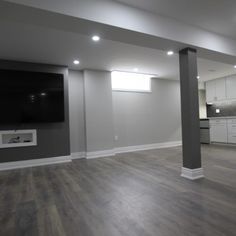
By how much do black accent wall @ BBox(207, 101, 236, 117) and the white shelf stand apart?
693 centimetres

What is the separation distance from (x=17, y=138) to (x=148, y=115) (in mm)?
4008

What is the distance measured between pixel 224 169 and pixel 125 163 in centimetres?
205

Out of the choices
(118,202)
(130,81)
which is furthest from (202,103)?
(118,202)

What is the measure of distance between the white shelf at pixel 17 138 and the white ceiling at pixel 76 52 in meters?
1.67

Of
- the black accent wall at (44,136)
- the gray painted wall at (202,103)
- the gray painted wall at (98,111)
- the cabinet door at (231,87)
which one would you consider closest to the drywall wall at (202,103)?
the gray painted wall at (202,103)

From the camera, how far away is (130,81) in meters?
5.82

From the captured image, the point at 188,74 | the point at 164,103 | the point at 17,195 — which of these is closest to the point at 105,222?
the point at 17,195

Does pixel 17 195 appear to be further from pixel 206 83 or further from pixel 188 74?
pixel 206 83

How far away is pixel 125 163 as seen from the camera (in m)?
4.17

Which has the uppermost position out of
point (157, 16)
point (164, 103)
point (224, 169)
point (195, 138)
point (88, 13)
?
point (157, 16)

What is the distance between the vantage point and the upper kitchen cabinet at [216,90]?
6512 millimetres

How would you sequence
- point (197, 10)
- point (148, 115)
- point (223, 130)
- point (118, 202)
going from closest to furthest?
point (118, 202) < point (197, 10) < point (148, 115) < point (223, 130)

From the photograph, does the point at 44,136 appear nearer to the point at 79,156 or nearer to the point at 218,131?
the point at 79,156

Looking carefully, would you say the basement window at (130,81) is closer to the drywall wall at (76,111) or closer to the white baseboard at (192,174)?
the drywall wall at (76,111)
